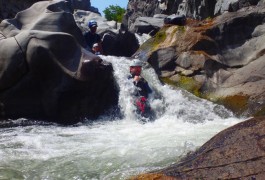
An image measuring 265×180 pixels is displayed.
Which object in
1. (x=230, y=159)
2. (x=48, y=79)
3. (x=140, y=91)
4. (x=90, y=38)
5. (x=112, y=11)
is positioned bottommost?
(x=112, y=11)

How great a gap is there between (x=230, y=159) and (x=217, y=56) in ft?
26.6

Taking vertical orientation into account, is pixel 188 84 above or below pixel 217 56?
below

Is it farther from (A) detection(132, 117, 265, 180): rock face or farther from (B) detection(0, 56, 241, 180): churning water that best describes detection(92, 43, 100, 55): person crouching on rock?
(A) detection(132, 117, 265, 180): rock face

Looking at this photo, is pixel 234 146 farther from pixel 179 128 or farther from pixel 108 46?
pixel 108 46

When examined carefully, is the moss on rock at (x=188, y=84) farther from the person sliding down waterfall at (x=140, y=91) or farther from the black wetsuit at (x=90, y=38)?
the black wetsuit at (x=90, y=38)

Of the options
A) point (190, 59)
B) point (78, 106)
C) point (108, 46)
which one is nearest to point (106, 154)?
point (78, 106)

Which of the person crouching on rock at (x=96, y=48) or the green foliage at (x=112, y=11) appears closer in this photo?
the person crouching on rock at (x=96, y=48)

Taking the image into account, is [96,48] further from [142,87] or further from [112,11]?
[112,11]

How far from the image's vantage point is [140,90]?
419 inches

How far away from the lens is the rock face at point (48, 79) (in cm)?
1010

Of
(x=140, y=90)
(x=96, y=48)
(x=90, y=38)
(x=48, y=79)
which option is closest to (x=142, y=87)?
(x=140, y=90)

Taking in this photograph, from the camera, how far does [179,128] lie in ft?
28.4

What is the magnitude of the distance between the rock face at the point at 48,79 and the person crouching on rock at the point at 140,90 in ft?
2.52

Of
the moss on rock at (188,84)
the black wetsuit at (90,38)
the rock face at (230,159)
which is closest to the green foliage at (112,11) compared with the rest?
→ the black wetsuit at (90,38)
